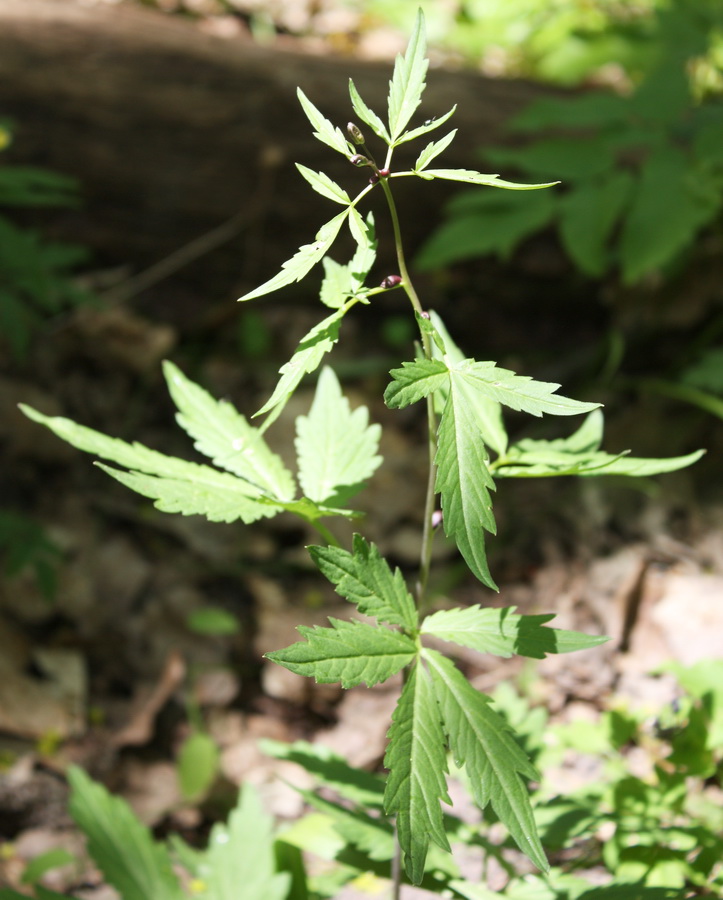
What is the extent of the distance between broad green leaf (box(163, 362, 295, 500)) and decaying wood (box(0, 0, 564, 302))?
2.02 meters

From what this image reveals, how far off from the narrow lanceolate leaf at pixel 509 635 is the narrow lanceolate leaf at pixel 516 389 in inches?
11.4

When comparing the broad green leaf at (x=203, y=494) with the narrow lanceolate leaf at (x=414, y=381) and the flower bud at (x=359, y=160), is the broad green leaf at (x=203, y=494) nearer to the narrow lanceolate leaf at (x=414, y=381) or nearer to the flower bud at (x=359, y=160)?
the narrow lanceolate leaf at (x=414, y=381)

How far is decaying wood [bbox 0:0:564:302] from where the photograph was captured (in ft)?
10.0

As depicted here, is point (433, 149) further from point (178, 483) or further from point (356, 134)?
point (178, 483)

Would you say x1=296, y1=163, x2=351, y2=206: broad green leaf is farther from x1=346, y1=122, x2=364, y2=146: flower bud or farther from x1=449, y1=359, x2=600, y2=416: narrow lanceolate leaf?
x1=449, y1=359, x2=600, y2=416: narrow lanceolate leaf

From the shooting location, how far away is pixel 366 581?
104cm

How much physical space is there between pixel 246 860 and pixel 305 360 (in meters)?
0.99

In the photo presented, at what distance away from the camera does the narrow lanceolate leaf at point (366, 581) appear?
1015 millimetres

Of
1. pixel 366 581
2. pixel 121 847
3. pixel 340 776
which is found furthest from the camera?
pixel 121 847

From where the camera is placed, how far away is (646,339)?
3193mm

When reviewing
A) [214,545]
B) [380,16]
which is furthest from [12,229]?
[380,16]

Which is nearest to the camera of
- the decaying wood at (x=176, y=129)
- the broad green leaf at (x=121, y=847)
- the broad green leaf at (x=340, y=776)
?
the broad green leaf at (x=340, y=776)

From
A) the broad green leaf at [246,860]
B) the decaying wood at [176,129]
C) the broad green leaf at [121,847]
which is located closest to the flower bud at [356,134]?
the broad green leaf at [246,860]

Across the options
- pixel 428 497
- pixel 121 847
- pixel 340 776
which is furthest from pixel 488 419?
pixel 121 847
